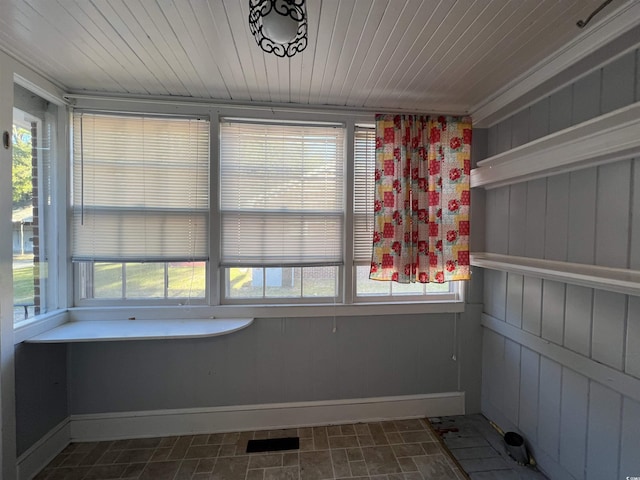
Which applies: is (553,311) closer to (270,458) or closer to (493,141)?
(493,141)

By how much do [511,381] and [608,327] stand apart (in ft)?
2.79

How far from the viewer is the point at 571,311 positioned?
1.57m

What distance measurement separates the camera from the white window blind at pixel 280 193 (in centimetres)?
211

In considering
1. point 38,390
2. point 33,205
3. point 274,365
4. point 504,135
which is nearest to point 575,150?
point 504,135

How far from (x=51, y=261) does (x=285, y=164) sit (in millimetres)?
1800

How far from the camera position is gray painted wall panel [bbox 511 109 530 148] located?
6.10 ft

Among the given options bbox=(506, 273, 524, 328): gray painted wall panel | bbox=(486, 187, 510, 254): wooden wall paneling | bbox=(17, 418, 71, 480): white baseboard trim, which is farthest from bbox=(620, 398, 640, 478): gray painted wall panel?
bbox=(17, 418, 71, 480): white baseboard trim

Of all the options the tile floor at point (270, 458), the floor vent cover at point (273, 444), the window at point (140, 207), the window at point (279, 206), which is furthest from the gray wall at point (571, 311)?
the window at point (140, 207)

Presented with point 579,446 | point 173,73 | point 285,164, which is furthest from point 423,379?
point 173,73

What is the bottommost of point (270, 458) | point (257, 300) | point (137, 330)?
point (270, 458)

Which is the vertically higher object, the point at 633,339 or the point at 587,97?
the point at 587,97

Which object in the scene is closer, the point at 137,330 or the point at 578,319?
the point at 578,319

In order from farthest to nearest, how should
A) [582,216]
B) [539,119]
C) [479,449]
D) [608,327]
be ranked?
1. [479,449]
2. [539,119]
3. [582,216]
4. [608,327]

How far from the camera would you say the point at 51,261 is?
76.4 inches
